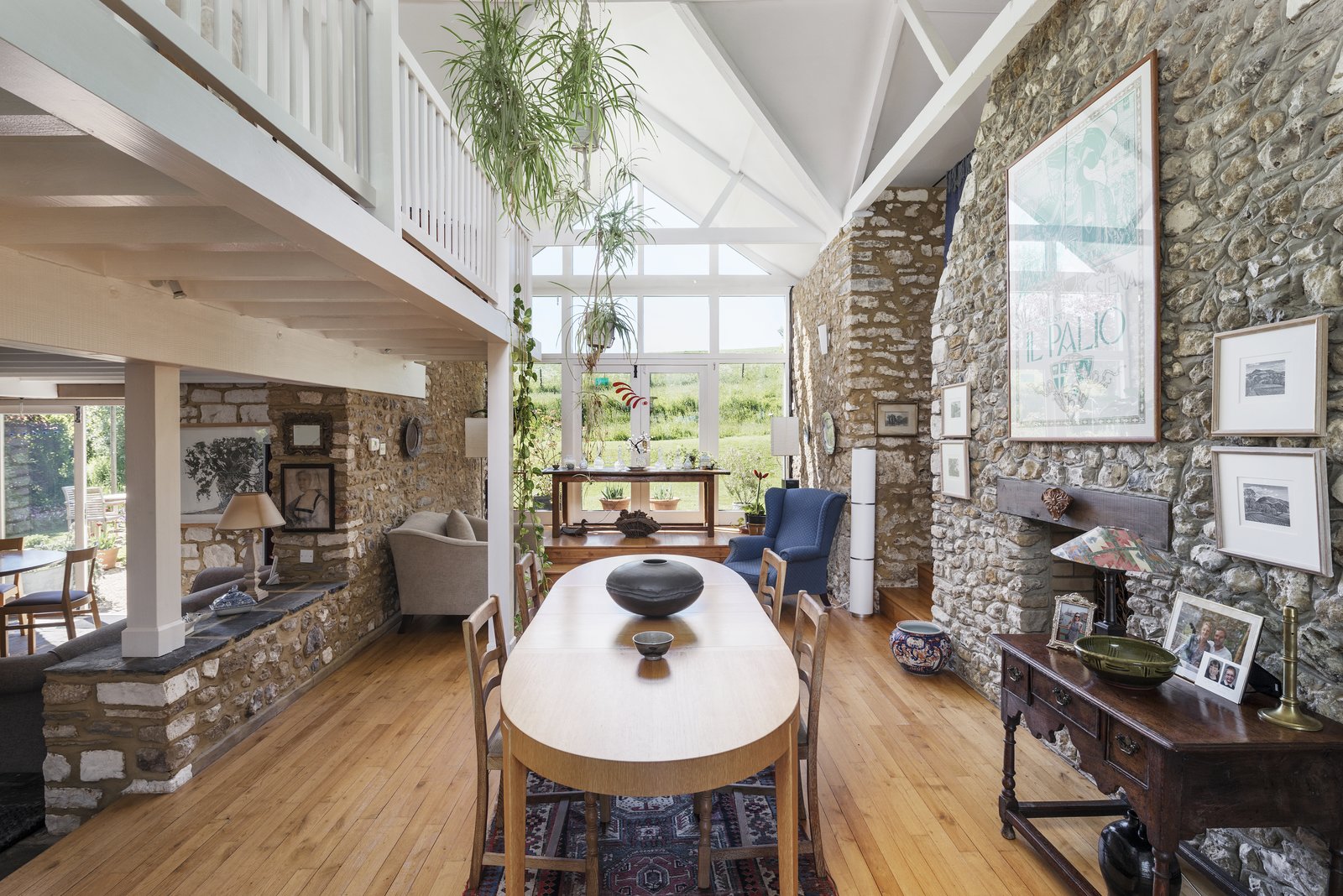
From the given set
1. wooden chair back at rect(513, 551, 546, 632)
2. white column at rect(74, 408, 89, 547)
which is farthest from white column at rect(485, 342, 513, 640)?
white column at rect(74, 408, 89, 547)

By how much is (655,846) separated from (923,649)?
2147 mm

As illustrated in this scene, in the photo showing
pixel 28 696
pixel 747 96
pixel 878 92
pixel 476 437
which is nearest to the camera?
pixel 28 696

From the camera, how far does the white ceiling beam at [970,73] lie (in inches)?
111

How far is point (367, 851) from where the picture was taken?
229cm

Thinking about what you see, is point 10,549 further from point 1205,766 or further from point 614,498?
point 1205,766

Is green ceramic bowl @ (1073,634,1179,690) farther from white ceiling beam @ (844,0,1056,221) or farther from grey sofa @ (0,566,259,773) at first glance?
grey sofa @ (0,566,259,773)

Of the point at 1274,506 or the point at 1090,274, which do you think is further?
the point at 1090,274

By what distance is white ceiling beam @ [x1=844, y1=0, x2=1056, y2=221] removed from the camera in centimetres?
281

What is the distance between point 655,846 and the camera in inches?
92.3

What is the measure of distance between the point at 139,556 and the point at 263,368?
1040mm

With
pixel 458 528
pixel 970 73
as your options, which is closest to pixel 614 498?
pixel 458 528

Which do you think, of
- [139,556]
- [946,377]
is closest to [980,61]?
[946,377]

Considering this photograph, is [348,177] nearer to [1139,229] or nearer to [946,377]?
[1139,229]

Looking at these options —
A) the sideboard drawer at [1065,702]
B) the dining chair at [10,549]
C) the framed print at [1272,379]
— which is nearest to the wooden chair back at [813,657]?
the sideboard drawer at [1065,702]
